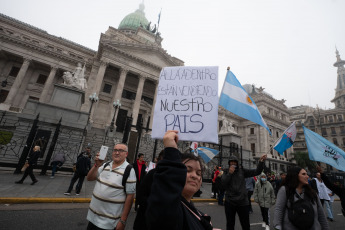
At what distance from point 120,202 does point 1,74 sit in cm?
3573

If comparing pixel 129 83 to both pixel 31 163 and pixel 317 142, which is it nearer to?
pixel 31 163

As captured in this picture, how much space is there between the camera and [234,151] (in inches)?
555

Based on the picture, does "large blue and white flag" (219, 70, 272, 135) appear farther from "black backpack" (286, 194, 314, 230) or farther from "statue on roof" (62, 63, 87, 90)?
"statue on roof" (62, 63, 87, 90)

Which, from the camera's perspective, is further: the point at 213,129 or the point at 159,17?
the point at 159,17

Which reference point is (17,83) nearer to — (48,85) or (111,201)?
(48,85)

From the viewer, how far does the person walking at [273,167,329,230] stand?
247cm

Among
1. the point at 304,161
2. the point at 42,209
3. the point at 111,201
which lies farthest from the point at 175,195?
the point at 304,161

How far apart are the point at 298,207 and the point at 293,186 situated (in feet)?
1.12

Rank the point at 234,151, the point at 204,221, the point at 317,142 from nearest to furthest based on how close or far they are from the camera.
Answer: the point at 204,221 → the point at 317,142 → the point at 234,151

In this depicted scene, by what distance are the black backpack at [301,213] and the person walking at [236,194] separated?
1.01m

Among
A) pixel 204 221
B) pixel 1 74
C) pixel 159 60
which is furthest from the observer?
pixel 159 60

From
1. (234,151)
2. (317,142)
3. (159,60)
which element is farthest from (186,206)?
(159,60)

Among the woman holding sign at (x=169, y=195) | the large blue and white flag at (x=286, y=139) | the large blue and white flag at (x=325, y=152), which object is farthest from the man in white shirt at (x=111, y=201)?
the large blue and white flag at (x=325, y=152)

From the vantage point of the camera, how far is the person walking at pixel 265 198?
5.23 meters
